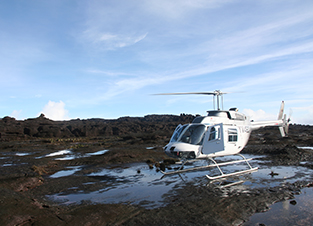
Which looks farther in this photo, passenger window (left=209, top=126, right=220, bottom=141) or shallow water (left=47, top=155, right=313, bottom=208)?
passenger window (left=209, top=126, right=220, bottom=141)

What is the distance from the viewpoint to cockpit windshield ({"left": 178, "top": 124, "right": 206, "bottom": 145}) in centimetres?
1212

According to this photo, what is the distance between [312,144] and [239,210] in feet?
95.6

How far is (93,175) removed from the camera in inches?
572

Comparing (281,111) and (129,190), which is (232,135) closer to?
(129,190)

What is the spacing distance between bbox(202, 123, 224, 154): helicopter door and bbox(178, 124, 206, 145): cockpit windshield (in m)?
0.30

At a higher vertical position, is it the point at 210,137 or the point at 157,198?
the point at 210,137

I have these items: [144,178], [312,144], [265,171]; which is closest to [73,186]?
[144,178]

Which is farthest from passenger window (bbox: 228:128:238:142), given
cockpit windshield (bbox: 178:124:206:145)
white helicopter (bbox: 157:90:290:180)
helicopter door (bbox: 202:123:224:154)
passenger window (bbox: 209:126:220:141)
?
cockpit windshield (bbox: 178:124:206:145)

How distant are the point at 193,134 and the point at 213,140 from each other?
1.19 metres

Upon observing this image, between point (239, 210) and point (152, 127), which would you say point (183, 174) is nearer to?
point (239, 210)

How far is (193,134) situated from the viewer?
12.3 m

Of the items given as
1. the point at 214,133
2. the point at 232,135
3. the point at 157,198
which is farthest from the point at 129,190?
the point at 232,135

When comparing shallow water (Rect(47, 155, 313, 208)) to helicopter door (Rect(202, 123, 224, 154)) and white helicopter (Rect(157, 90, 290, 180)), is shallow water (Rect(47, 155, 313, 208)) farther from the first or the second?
helicopter door (Rect(202, 123, 224, 154))

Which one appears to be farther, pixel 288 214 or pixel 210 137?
pixel 210 137
